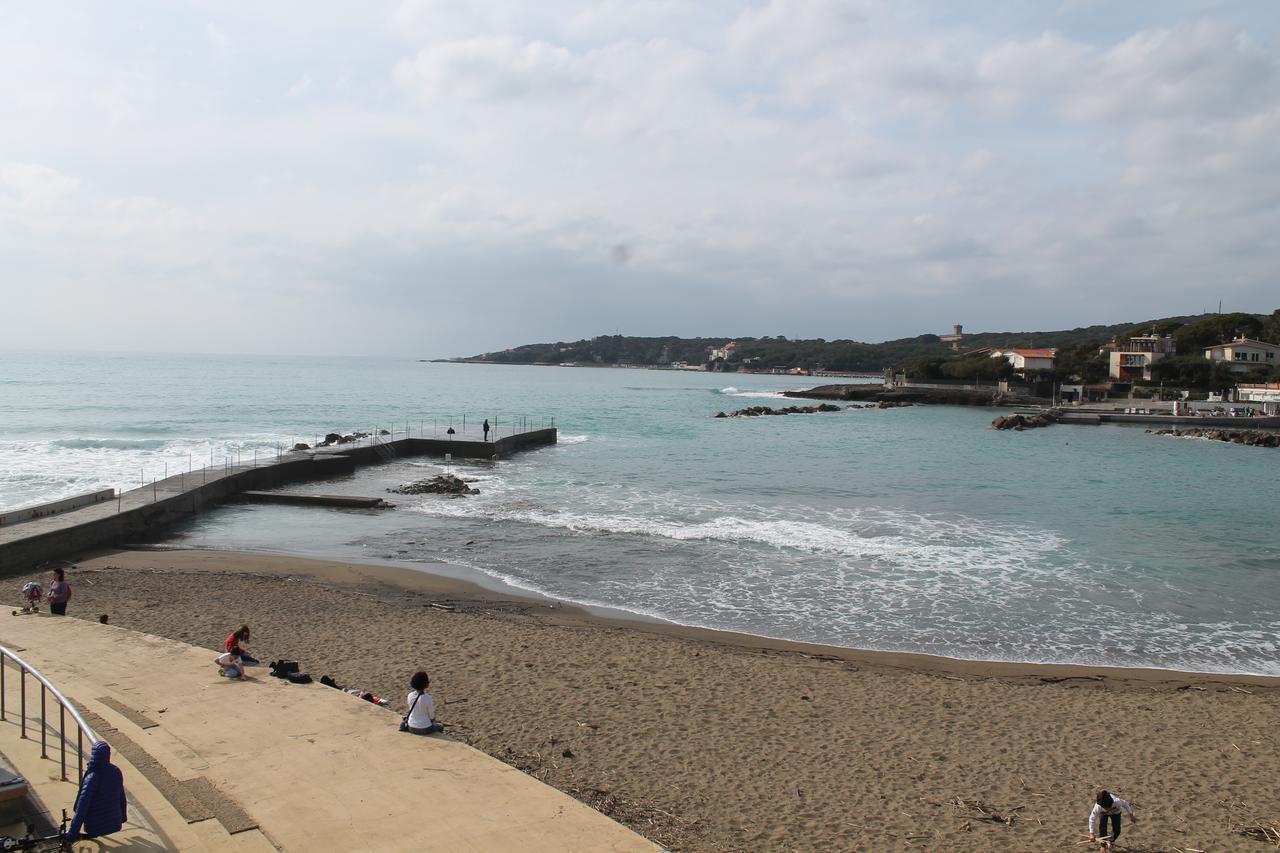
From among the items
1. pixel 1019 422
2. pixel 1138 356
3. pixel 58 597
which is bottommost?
pixel 1019 422

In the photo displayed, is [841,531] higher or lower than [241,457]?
lower

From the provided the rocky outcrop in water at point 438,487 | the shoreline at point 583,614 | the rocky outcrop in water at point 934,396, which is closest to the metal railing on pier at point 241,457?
the shoreline at point 583,614

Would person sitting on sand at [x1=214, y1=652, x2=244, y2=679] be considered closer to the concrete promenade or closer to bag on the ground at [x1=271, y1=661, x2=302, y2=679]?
the concrete promenade

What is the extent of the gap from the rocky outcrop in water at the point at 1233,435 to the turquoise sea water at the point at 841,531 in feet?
21.0

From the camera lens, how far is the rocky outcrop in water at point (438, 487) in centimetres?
2541

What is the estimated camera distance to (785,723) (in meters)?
8.83

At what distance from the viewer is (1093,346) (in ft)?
372

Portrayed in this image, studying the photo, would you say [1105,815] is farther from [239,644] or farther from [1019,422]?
[1019,422]

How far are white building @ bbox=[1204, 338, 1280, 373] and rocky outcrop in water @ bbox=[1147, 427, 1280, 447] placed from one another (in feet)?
118

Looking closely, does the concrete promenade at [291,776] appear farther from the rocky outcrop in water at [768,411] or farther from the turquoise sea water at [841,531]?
the rocky outcrop in water at [768,411]

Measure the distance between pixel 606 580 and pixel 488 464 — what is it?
18708 millimetres

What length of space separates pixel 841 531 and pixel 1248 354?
298 feet

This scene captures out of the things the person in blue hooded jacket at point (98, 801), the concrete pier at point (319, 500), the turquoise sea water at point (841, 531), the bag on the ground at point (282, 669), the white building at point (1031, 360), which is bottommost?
the turquoise sea water at point (841, 531)

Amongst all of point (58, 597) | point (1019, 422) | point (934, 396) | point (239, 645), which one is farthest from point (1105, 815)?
point (934, 396)
